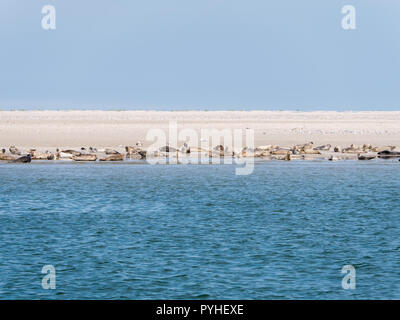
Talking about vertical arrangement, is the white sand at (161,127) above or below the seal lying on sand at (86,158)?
above

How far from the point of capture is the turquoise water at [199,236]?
12.5 meters

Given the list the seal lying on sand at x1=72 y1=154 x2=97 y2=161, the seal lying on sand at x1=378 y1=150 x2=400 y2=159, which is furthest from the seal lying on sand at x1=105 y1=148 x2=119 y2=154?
the seal lying on sand at x1=378 y1=150 x2=400 y2=159

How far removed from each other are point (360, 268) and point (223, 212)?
806 centimetres

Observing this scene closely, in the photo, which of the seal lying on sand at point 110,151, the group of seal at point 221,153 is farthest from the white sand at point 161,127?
the seal lying on sand at point 110,151

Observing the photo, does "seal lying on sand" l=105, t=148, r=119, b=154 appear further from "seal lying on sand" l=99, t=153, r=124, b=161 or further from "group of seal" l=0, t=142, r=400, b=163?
"seal lying on sand" l=99, t=153, r=124, b=161

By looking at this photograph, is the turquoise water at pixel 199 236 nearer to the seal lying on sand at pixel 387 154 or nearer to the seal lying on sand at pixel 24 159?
the seal lying on sand at pixel 24 159

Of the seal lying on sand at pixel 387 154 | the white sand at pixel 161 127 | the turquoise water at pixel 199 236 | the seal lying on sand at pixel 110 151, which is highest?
the white sand at pixel 161 127

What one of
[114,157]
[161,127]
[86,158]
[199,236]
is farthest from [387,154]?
[199,236]

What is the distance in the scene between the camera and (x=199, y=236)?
1705cm

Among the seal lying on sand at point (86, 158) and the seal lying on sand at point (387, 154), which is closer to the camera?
the seal lying on sand at point (86, 158)

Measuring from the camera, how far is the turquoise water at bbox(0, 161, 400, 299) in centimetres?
1246

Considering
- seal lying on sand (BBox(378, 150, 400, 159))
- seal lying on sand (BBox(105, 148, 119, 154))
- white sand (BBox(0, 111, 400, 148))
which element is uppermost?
white sand (BBox(0, 111, 400, 148))

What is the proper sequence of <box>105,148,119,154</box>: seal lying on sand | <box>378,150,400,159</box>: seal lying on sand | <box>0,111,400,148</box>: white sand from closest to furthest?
<box>105,148,119,154</box>: seal lying on sand
<box>378,150,400,159</box>: seal lying on sand
<box>0,111,400,148</box>: white sand

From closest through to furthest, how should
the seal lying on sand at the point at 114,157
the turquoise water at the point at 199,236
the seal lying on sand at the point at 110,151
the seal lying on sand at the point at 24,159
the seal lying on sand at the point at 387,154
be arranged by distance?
the turquoise water at the point at 199,236
the seal lying on sand at the point at 24,159
the seal lying on sand at the point at 114,157
the seal lying on sand at the point at 110,151
the seal lying on sand at the point at 387,154
